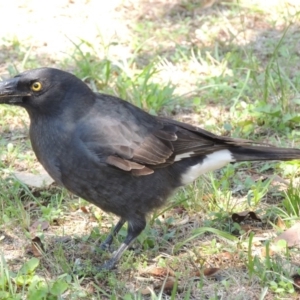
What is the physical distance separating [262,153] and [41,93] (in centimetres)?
155

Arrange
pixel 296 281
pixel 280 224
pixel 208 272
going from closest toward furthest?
pixel 296 281, pixel 208 272, pixel 280 224

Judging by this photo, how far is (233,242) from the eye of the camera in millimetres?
4906

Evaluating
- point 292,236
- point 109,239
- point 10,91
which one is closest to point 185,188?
point 109,239

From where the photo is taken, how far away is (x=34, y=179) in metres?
5.75

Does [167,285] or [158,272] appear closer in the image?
[167,285]

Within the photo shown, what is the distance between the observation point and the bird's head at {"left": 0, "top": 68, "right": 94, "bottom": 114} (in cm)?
477

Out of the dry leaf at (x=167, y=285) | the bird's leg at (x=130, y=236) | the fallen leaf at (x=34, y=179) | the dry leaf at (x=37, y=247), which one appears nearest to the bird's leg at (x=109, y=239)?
the bird's leg at (x=130, y=236)

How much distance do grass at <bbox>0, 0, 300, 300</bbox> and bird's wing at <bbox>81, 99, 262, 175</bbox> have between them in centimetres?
40

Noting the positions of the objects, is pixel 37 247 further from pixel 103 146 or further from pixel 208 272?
pixel 208 272

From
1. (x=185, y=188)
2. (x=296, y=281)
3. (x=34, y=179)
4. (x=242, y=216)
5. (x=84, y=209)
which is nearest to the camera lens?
(x=296, y=281)

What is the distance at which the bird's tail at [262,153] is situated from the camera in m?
5.16

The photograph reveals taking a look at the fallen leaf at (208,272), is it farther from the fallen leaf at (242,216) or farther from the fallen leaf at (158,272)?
the fallen leaf at (242,216)

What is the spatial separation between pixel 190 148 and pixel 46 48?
10.7 ft

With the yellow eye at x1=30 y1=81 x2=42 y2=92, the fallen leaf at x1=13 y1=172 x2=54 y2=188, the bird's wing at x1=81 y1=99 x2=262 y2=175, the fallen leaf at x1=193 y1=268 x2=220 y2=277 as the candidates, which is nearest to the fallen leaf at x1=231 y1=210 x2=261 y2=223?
the bird's wing at x1=81 y1=99 x2=262 y2=175
